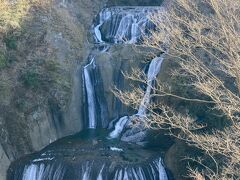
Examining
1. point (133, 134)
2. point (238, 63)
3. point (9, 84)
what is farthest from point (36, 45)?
point (238, 63)

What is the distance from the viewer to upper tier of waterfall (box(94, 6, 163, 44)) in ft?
69.9

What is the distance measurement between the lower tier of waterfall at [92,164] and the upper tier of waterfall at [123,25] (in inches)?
268

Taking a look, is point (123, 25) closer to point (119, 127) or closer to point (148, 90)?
point (148, 90)

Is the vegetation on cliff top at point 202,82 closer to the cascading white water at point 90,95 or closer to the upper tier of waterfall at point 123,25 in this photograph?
the cascading white water at point 90,95

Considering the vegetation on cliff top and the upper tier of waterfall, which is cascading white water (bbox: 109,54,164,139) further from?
the upper tier of waterfall

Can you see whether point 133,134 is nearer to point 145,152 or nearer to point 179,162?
point 145,152

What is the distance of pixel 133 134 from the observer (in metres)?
17.4

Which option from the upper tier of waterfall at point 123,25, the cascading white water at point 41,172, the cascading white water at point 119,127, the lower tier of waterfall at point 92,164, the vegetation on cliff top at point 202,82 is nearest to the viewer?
the vegetation on cliff top at point 202,82

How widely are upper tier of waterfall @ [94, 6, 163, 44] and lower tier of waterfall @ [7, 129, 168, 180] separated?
22.3 ft

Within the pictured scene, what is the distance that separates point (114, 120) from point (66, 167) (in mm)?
4940

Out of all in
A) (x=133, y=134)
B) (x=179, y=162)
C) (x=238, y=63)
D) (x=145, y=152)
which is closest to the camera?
(x=238, y=63)

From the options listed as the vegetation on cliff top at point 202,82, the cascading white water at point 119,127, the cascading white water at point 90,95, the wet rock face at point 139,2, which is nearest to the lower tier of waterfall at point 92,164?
the cascading white water at point 119,127

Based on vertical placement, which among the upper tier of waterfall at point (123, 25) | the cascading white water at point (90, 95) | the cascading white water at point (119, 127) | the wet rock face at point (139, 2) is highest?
the wet rock face at point (139, 2)

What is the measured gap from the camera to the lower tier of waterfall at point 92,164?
14.5 meters
